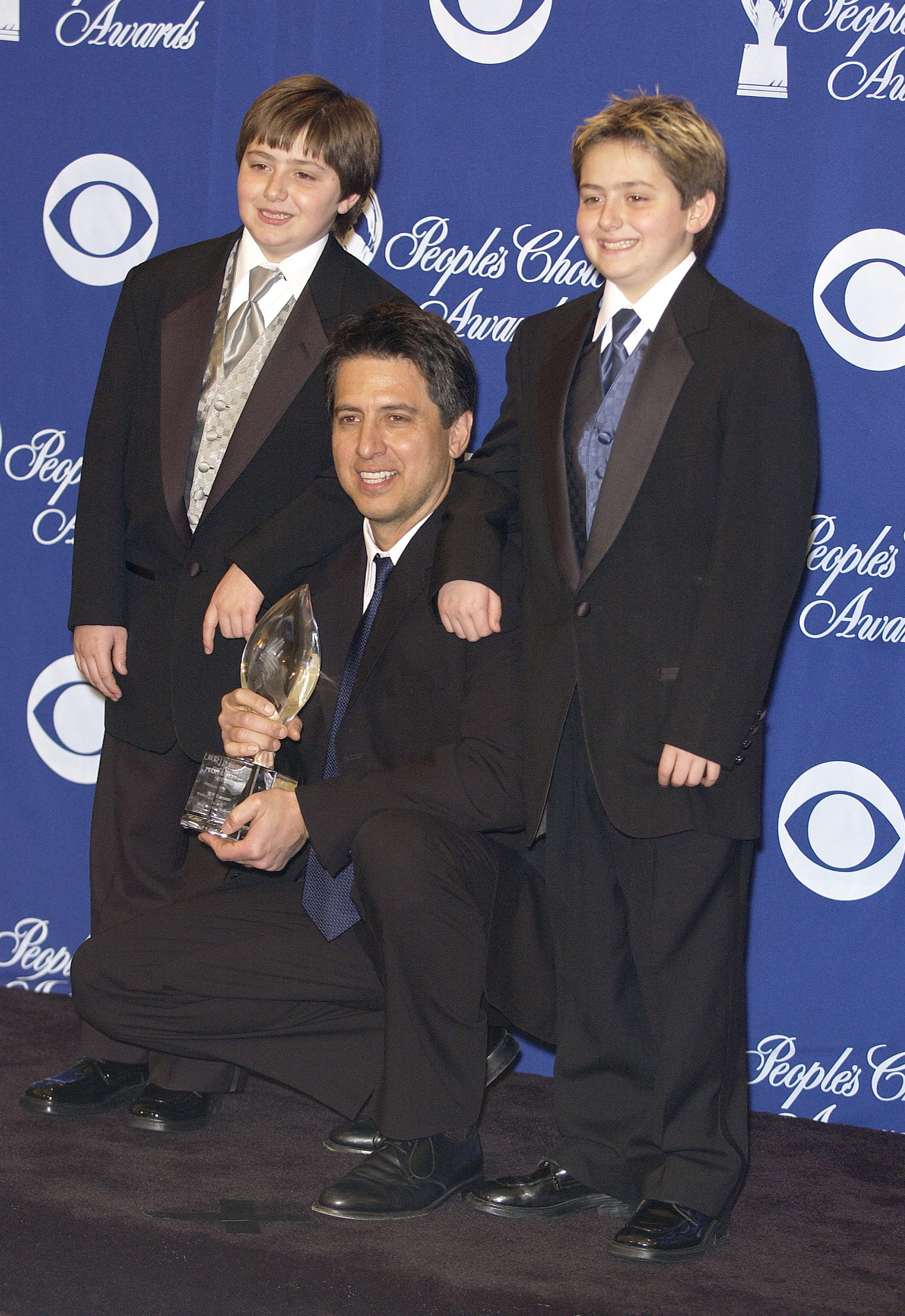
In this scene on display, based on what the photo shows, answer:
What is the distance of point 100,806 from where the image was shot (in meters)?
2.91

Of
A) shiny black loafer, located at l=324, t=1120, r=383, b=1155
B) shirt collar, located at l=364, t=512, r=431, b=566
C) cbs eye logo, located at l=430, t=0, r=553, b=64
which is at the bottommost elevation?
shiny black loafer, located at l=324, t=1120, r=383, b=1155

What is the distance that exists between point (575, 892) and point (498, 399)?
1363 millimetres

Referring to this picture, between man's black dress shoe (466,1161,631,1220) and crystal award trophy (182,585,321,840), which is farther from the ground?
crystal award trophy (182,585,321,840)

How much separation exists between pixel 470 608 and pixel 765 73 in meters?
1.51

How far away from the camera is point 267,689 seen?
2.51m

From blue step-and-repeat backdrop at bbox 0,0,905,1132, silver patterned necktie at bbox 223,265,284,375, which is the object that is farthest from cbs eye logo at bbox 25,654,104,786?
silver patterned necktie at bbox 223,265,284,375

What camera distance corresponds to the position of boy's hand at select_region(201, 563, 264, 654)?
264 cm

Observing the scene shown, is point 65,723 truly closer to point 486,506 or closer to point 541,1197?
point 486,506

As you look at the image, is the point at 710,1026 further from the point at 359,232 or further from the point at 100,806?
the point at 359,232

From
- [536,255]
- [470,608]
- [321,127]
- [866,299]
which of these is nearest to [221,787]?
[470,608]

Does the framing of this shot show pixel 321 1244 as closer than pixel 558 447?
Yes

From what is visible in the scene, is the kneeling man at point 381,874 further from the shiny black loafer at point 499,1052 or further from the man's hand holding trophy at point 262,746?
the shiny black loafer at point 499,1052

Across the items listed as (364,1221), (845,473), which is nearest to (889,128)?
(845,473)

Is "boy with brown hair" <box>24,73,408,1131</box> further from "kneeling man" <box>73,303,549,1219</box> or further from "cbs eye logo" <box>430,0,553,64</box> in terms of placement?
"cbs eye logo" <box>430,0,553,64</box>
